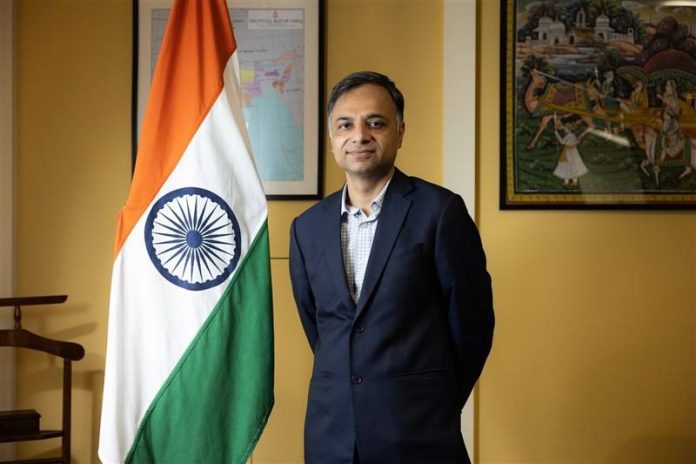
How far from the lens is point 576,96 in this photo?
2.93 meters

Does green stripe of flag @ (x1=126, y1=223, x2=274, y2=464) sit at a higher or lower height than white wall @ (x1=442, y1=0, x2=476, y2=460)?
lower

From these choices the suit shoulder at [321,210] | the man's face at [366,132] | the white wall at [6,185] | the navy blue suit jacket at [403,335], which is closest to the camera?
the navy blue suit jacket at [403,335]

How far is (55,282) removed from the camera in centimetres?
290

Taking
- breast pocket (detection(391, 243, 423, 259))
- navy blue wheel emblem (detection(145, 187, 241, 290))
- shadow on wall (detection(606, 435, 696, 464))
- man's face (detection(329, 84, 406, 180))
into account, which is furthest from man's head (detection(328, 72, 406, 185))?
shadow on wall (detection(606, 435, 696, 464))

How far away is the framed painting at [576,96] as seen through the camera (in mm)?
2928

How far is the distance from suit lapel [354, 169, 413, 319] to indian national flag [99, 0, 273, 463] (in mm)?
661

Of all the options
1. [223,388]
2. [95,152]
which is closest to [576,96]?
[223,388]

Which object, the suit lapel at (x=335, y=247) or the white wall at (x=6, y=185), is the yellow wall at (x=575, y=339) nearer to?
the suit lapel at (x=335, y=247)

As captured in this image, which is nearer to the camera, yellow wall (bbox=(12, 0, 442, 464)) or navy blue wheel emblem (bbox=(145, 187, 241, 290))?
navy blue wheel emblem (bbox=(145, 187, 241, 290))

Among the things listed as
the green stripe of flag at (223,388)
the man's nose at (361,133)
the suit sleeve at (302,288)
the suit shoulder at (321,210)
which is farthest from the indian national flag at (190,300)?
the man's nose at (361,133)

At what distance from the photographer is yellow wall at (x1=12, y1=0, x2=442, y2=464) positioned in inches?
114

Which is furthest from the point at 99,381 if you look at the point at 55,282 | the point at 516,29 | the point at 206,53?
the point at 516,29

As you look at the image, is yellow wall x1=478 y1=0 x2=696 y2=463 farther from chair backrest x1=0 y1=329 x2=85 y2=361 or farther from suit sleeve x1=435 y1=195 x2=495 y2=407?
chair backrest x1=0 y1=329 x2=85 y2=361

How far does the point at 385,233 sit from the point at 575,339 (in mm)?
1425
